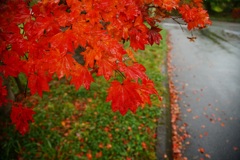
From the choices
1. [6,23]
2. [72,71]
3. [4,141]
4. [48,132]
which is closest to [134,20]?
[72,71]

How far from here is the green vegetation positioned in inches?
149

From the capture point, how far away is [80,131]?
167 inches

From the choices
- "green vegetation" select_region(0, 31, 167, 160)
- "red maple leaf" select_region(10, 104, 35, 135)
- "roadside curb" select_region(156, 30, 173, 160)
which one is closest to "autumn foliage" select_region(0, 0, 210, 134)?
"red maple leaf" select_region(10, 104, 35, 135)

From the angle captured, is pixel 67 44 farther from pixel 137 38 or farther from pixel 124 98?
pixel 137 38

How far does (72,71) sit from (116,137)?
103 inches

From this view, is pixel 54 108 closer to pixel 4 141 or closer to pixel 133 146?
pixel 4 141

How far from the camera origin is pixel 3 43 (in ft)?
5.94

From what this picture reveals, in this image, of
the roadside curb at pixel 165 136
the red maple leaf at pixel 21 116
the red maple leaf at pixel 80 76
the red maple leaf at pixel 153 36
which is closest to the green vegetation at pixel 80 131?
the roadside curb at pixel 165 136

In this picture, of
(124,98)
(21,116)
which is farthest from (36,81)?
(21,116)

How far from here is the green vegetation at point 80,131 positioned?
378 centimetres

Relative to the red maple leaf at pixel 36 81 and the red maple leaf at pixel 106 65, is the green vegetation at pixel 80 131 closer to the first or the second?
the red maple leaf at pixel 36 81

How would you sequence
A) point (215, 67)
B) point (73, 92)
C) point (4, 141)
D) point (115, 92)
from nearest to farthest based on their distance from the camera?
point (115, 92)
point (4, 141)
point (73, 92)
point (215, 67)

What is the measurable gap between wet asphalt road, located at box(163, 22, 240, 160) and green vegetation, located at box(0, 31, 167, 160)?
41.5 inches

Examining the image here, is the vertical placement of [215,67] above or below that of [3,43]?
below
